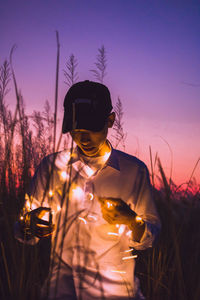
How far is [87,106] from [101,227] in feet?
2.40

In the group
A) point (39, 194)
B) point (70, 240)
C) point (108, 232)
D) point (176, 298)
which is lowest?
point (176, 298)

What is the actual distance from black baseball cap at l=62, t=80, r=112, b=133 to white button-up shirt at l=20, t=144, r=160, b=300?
210mm

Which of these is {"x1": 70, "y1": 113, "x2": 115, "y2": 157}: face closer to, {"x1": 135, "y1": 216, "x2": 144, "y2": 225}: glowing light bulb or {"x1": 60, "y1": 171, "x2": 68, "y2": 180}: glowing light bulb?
{"x1": 60, "y1": 171, "x2": 68, "y2": 180}: glowing light bulb

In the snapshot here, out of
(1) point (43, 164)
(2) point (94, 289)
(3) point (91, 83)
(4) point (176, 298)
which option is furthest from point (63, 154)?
(4) point (176, 298)

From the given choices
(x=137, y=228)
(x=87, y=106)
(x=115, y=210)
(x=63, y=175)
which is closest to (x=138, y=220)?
(x=137, y=228)

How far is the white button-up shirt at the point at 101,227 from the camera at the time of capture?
4.07ft

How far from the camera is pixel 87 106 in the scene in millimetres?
1345

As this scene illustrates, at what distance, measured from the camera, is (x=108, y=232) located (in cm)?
127

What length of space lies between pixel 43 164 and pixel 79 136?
0.36 metres

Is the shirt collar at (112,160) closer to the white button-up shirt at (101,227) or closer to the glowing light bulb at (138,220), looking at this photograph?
the white button-up shirt at (101,227)

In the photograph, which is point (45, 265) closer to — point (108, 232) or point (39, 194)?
point (39, 194)

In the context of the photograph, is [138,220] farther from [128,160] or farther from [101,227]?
[128,160]

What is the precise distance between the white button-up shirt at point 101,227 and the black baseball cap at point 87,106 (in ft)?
0.69

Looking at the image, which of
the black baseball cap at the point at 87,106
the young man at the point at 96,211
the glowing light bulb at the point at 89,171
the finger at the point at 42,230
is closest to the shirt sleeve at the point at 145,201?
the young man at the point at 96,211
